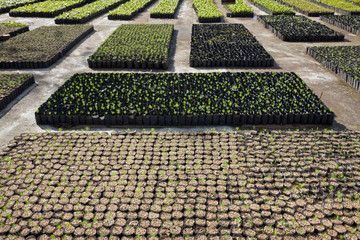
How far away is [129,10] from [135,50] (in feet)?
51.5

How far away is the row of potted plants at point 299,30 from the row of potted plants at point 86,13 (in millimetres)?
19327

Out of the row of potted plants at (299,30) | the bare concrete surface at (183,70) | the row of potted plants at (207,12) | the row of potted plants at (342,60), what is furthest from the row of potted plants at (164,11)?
the row of potted plants at (342,60)

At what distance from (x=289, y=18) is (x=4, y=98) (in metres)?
28.2

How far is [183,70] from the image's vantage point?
19.4m

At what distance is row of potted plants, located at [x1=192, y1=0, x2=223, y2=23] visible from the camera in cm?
3170

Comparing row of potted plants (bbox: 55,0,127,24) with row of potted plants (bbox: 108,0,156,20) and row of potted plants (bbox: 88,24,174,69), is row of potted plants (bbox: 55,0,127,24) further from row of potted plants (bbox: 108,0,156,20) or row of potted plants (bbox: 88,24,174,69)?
row of potted plants (bbox: 88,24,174,69)

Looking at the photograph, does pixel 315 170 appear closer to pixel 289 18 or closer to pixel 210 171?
pixel 210 171

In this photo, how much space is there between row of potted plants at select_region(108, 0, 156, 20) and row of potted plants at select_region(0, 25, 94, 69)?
18.3 feet

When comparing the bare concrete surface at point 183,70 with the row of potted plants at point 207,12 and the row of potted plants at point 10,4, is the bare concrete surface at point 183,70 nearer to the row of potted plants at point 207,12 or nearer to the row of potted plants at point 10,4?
the row of potted plants at point 207,12

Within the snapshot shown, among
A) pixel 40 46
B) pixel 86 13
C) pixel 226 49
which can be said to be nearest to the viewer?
pixel 226 49

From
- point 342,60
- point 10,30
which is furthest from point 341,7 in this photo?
point 10,30

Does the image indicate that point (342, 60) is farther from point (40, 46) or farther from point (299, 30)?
point (40, 46)

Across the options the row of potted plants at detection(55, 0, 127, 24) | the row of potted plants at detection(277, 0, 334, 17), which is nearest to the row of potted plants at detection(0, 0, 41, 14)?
the row of potted plants at detection(55, 0, 127, 24)

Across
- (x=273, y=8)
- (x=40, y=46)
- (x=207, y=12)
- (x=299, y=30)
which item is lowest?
(x=40, y=46)
